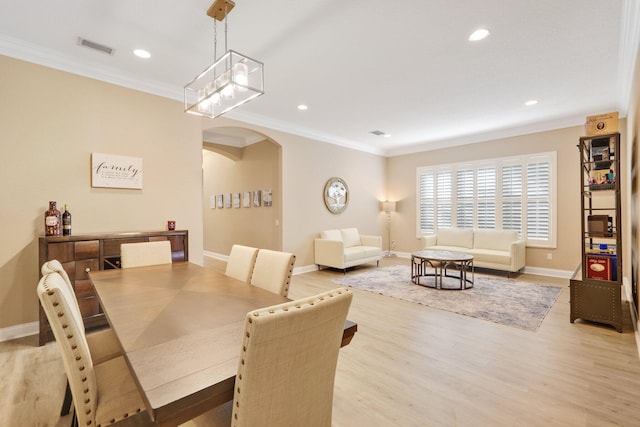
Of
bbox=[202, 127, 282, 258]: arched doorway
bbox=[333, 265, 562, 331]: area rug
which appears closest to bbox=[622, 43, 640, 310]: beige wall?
bbox=[333, 265, 562, 331]: area rug

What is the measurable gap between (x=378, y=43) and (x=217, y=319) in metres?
2.88

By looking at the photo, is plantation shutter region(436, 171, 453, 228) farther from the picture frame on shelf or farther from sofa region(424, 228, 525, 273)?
the picture frame on shelf

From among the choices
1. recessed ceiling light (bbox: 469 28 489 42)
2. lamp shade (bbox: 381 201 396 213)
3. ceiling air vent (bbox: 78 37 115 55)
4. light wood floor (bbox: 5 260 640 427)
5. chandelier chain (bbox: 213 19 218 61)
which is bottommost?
light wood floor (bbox: 5 260 640 427)

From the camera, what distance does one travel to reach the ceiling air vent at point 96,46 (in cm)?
289

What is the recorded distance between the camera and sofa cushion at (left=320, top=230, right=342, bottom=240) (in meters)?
6.18

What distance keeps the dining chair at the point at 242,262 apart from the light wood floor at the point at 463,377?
3.59 ft

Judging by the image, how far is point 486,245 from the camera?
5.94 meters

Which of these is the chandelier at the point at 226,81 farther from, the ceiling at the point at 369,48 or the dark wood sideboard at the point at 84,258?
the dark wood sideboard at the point at 84,258

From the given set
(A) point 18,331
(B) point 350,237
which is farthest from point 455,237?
(A) point 18,331

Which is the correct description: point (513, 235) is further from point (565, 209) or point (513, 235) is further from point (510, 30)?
point (510, 30)

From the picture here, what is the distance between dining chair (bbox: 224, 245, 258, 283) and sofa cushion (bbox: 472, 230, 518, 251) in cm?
524

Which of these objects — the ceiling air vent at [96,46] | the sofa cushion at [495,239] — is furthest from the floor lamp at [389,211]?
the ceiling air vent at [96,46]

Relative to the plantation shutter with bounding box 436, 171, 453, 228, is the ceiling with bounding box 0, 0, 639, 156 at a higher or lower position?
higher

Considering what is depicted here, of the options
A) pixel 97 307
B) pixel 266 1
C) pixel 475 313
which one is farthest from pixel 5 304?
pixel 475 313
